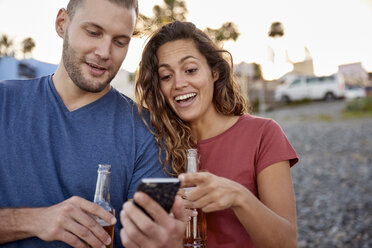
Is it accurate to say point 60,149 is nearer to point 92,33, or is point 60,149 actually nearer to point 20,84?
point 20,84

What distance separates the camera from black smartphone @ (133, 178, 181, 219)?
1.13 metres

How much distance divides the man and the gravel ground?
3548mm

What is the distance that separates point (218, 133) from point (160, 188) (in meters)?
1.27

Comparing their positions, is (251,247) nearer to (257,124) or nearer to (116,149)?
(257,124)

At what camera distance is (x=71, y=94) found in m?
2.21

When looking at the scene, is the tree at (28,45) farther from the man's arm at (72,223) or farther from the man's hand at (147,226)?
the man's hand at (147,226)

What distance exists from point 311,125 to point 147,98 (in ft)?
40.3

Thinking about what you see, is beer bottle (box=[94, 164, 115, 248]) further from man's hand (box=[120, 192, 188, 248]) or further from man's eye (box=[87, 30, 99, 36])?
man's eye (box=[87, 30, 99, 36])

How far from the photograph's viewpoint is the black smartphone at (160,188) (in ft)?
3.70

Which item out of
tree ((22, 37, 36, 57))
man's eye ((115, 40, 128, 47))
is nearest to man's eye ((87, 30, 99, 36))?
man's eye ((115, 40, 128, 47))

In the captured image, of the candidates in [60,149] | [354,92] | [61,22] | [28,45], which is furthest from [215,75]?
[28,45]

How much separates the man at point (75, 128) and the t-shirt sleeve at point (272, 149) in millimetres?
647

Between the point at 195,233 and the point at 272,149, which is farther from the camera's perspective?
the point at 272,149

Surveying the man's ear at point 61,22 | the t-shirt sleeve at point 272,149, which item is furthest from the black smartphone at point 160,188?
the man's ear at point 61,22
